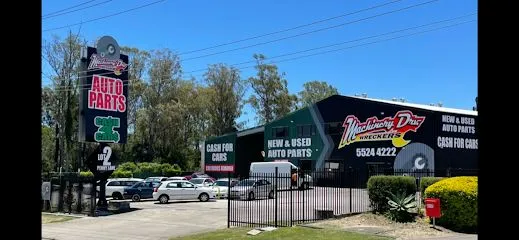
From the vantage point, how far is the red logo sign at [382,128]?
49750 mm

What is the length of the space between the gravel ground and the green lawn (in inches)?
33.4

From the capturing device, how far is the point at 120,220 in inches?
1036

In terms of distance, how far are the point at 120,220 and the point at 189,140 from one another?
216 ft

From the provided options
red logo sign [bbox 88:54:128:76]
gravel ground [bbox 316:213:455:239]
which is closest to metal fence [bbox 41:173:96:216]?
red logo sign [bbox 88:54:128:76]

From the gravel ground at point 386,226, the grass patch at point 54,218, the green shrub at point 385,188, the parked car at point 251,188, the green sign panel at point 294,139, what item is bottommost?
the grass patch at point 54,218

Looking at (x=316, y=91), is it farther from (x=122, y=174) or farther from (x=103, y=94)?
(x=103, y=94)

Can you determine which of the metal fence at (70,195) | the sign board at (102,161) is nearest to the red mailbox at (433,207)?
the metal fence at (70,195)

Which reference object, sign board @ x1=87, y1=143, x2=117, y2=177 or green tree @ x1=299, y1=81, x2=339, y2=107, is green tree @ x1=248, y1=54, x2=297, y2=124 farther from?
sign board @ x1=87, y1=143, x2=117, y2=177

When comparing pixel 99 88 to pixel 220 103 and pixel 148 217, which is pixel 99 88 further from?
pixel 220 103

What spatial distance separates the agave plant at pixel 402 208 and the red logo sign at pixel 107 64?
20053mm

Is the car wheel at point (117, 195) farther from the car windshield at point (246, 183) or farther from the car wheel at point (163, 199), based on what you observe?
the car windshield at point (246, 183)

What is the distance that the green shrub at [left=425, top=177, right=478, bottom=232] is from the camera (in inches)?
648
